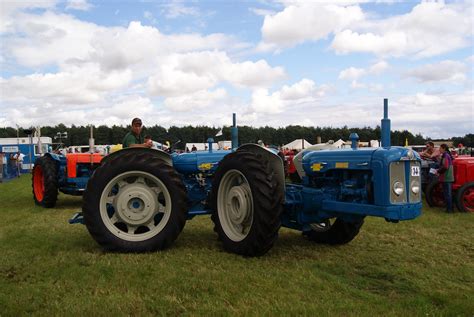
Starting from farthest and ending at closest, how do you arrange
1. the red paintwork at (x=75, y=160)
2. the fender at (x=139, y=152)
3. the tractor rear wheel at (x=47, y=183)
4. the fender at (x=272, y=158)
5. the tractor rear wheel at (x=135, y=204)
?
the red paintwork at (x=75, y=160) → the tractor rear wheel at (x=47, y=183) → the fender at (x=139, y=152) → the tractor rear wheel at (x=135, y=204) → the fender at (x=272, y=158)

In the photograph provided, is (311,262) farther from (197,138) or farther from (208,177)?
(197,138)

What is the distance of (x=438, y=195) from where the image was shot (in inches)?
435

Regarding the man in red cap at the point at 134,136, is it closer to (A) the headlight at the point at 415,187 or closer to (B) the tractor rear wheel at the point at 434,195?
(A) the headlight at the point at 415,187

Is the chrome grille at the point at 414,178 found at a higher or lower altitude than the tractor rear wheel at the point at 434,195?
higher

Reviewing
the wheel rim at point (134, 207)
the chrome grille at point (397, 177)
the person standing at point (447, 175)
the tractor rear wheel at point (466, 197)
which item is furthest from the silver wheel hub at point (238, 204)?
the tractor rear wheel at point (466, 197)

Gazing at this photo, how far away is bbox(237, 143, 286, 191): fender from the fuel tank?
3.61ft

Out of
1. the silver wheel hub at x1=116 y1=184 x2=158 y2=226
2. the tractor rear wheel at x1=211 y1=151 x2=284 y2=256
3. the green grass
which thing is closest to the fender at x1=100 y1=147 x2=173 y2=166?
the silver wheel hub at x1=116 y1=184 x2=158 y2=226

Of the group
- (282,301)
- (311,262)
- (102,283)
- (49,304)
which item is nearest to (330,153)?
(311,262)

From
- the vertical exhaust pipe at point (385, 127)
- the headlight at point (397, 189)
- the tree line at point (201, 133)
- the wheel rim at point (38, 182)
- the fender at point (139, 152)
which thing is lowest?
the wheel rim at point (38, 182)

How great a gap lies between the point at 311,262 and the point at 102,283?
2.21 meters

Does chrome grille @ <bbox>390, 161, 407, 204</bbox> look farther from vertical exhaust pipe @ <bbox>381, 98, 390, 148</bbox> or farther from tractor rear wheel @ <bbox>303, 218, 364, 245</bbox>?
tractor rear wheel @ <bbox>303, 218, 364, 245</bbox>

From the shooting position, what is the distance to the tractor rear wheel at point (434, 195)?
10953 millimetres

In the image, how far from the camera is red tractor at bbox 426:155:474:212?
1005cm

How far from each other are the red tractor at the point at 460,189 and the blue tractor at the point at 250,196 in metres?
5.09
